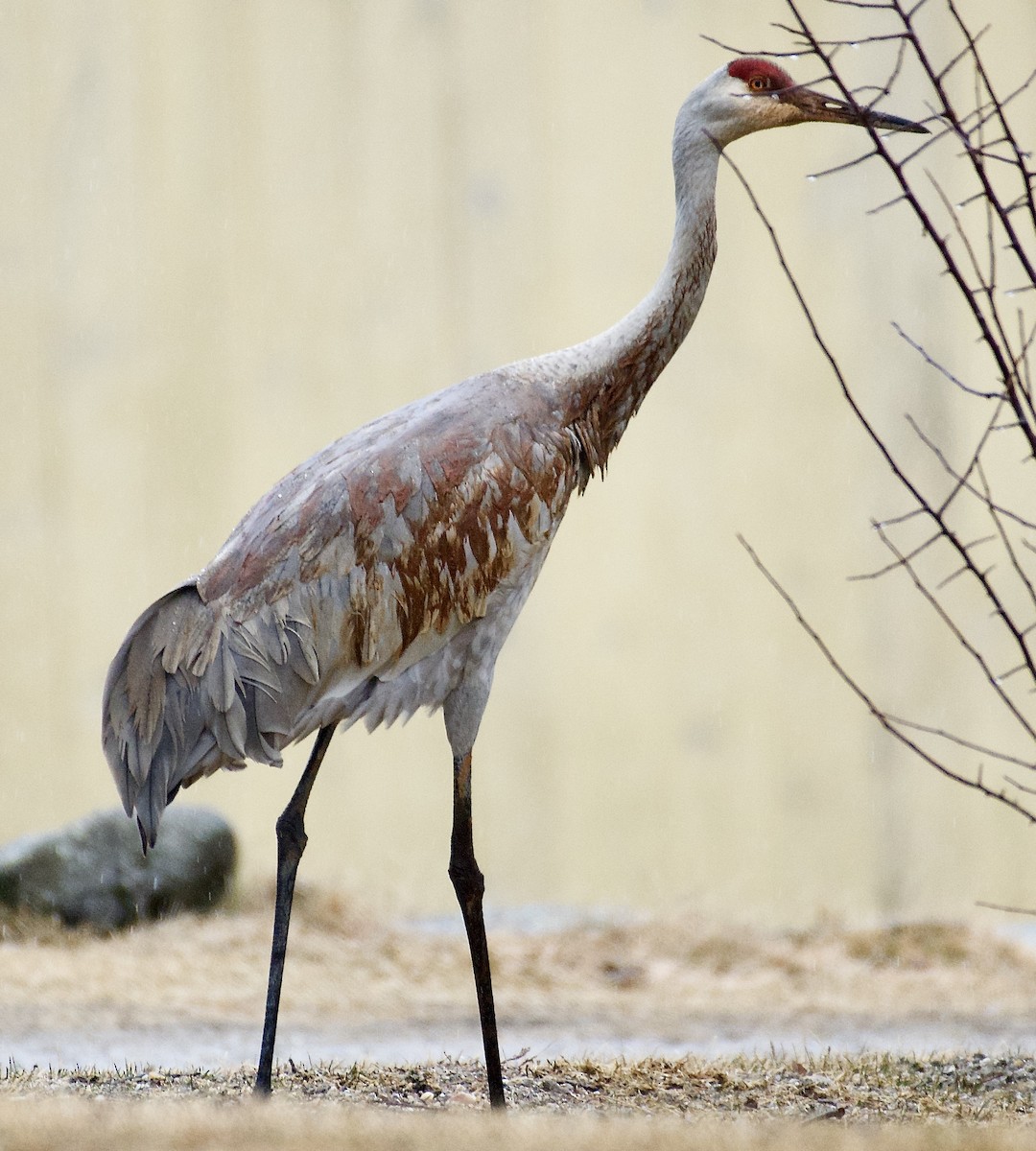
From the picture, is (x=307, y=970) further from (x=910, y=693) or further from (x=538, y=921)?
(x=910, y=693)

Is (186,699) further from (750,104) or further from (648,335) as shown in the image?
(750,104)

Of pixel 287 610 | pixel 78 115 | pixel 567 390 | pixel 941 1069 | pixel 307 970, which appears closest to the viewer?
pixel 287 610

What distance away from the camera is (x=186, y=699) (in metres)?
3.78

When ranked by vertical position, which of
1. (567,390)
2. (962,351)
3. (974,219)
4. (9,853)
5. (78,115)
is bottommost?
(9,853)

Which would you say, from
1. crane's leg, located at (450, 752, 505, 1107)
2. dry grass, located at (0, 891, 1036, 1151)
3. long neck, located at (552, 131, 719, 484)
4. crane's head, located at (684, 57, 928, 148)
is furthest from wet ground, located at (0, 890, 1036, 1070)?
crane's head, located at (684, 57, 928, 148)

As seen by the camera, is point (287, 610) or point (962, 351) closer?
point (287, 610)

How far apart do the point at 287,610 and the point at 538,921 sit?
480 centimetres

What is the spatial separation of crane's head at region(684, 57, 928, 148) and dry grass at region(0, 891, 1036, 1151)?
248cm

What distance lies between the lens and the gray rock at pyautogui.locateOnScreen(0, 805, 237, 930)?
727cm

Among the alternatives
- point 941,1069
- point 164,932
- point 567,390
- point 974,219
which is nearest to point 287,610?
point 567,390

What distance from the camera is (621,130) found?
8.73m

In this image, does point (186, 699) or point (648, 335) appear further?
point (648, 335)

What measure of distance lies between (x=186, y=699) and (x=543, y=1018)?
2.77 meters

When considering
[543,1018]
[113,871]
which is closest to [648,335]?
[543,1018]
